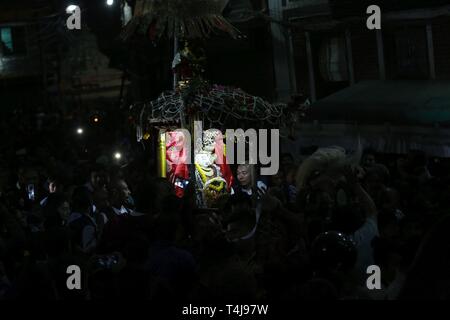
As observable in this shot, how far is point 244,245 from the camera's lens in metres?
7.34

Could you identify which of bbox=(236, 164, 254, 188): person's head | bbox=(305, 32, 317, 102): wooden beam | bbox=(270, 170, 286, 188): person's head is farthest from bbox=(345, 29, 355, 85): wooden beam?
bbox=(236, 164, 254, 188): person's head

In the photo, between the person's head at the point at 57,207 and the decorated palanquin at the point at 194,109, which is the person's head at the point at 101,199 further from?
the decorated palanquin at the point at 194,109

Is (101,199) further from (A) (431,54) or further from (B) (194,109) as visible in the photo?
(A) (431,54)

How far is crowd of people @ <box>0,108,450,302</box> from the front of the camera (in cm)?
527

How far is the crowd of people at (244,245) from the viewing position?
5266 millimetres

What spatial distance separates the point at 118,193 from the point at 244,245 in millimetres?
3505

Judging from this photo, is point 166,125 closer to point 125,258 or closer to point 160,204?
point 160,204

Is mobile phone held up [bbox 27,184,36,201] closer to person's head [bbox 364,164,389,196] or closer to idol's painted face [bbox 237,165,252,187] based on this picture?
idol's painted face [bbox 237,165,252,187]

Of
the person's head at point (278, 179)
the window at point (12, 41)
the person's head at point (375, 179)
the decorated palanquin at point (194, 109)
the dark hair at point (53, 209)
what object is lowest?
the person's head at point (278, 179)

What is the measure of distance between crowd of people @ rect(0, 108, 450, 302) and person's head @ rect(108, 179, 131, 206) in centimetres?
3

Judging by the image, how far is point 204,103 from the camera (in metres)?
11.6

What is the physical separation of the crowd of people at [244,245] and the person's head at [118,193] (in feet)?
0.11

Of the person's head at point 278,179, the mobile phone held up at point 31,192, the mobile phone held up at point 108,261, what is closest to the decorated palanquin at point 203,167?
the person's head at point 278,179

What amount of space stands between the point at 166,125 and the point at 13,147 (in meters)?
12.8
